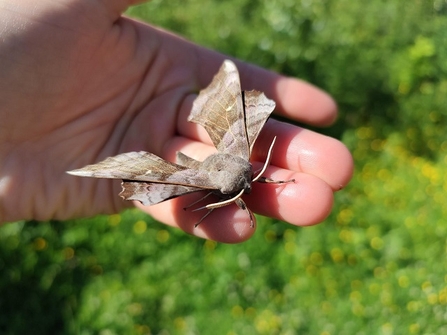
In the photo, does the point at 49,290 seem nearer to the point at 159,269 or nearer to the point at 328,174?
the point at 159,269

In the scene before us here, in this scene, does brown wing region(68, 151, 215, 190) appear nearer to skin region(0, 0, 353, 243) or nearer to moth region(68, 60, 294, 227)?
moth region(68, 60, 294, 227)

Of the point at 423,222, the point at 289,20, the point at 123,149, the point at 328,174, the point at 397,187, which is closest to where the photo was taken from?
the point at 328,174

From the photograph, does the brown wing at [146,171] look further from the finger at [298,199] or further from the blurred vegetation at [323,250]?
the blurred vegetation at [323,250]

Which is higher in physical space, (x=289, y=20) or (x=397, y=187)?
(x=289, y=20)

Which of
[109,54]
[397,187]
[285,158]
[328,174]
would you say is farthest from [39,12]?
[397,187]

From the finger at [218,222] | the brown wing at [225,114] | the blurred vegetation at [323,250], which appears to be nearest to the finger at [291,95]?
the brown wing at [225,114]

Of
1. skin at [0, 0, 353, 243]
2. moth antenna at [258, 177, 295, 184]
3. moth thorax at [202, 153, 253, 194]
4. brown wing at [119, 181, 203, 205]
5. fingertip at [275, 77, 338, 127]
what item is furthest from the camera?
fingertip at [275, 77, 338, 127]

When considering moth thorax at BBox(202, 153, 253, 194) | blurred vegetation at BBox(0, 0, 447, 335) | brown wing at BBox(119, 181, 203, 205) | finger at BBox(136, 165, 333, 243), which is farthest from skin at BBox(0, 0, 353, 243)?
blurred vegetation at BBox(0, 0, 447, 335)

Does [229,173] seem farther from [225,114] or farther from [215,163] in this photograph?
[225,114]
